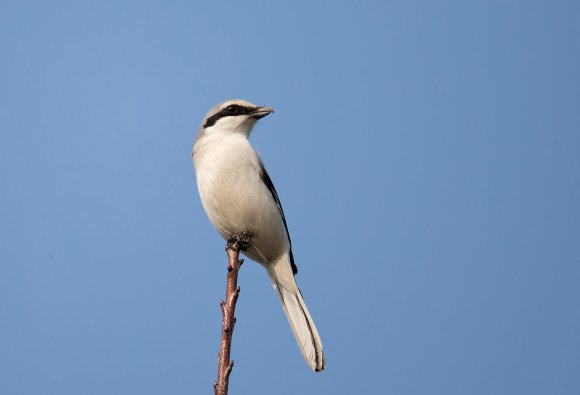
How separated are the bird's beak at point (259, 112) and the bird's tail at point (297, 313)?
1.60m

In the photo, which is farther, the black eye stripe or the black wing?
the black eye stripe

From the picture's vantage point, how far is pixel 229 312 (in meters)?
3.61

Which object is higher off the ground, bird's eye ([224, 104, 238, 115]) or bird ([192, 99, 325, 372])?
bird's eye ([224, 104, 238, 115])

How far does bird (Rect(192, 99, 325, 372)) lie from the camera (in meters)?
6.47

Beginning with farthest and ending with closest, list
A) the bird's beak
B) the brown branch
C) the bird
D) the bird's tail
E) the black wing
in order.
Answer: the bird's beak
the black wing
the bird
the bird's tail
the brown branch

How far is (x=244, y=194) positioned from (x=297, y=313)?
4.28ft

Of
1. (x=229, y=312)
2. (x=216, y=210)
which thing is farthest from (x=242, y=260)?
(x=216, y=210)

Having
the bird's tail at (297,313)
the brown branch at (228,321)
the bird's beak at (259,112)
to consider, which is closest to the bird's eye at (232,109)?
the bird's beak at (259,112)

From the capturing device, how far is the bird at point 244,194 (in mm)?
6473

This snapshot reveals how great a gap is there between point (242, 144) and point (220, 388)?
406 centimetres

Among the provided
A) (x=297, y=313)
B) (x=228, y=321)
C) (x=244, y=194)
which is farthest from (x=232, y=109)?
(x=228, y=321)

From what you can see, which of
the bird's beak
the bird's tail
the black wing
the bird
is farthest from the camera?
the bird's beak

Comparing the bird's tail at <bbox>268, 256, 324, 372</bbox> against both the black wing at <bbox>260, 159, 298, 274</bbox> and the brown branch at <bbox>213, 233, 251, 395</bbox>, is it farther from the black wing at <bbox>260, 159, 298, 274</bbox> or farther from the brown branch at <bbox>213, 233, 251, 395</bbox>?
the brown branch at <bbox>213, 233, 251, 395</bbox>

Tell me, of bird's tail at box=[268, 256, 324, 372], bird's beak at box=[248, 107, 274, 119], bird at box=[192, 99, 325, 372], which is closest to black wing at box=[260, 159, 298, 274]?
bird at box=[192, 99, 325, 372]
